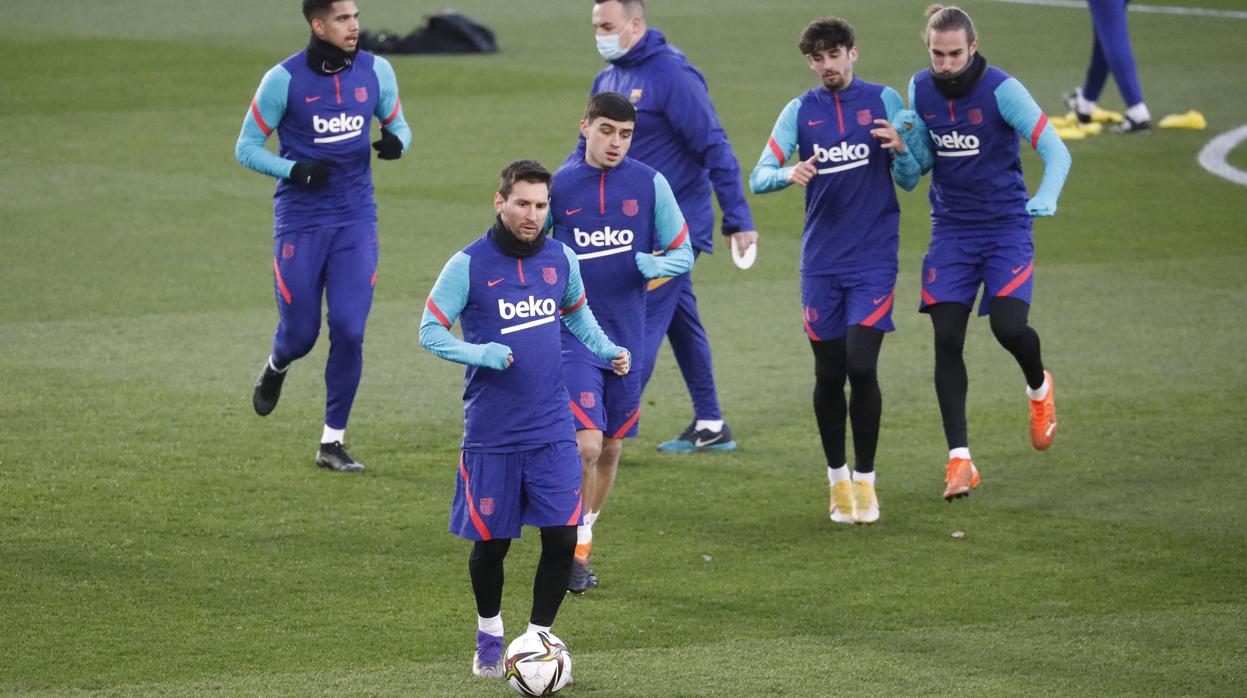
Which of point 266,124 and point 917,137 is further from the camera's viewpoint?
point 266,124

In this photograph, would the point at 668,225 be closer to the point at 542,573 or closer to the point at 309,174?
the point at 542,573

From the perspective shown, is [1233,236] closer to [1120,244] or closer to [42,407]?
[1120,244]

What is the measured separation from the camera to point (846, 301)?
8.18 metres

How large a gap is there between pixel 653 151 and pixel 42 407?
12.2 ft

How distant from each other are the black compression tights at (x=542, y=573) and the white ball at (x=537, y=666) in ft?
0.51

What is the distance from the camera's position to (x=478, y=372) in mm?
6301

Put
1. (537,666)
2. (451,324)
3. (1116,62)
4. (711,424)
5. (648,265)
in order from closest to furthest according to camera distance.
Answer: (537,666) < (451,324) < (648,265) < (711,424) < (1116,62)

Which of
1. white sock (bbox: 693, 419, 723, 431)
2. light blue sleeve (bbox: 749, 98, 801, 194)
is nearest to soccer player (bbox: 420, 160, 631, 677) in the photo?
light blue sleeve (bbox: 749, 98, 801, 194)

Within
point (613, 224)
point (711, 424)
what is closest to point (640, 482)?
point (711, 424)

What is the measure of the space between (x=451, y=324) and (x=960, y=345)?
3.02 meters

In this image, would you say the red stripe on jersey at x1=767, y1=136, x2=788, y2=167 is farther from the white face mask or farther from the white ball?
the white ball

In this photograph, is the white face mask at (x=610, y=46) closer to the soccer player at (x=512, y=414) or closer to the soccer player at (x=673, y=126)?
the soccer player at (x=673, y=126)

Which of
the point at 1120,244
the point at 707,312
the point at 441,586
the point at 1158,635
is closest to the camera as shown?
the point at 1158,635

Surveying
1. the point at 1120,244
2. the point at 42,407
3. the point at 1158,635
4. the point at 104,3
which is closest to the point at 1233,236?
the point at 1120,244
